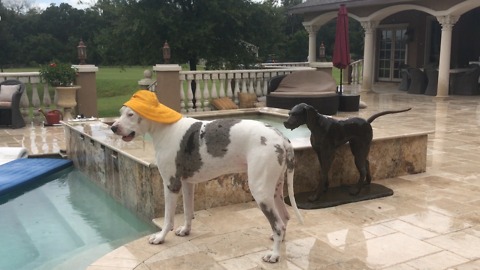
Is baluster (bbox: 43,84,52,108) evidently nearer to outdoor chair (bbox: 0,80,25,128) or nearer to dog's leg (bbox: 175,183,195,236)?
outdoor chair (bbox: 0,80,25,128)

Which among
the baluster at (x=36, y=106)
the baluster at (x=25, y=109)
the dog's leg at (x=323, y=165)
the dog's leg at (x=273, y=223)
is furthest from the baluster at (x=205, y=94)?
the dog's leg at (x=273, y=223)

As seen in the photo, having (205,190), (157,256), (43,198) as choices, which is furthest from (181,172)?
(43,198)

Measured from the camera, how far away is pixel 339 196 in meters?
4.82

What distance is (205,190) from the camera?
448cm

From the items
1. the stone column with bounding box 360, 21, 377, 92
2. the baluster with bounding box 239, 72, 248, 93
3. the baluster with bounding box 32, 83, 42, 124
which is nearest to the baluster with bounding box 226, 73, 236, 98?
the baluster with bounding box 239, 72, 248, 93

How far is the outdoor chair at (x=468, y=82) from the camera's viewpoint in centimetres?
1544

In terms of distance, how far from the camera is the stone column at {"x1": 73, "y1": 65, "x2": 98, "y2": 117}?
1042 cm

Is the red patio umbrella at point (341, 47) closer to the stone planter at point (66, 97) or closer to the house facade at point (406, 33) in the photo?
the stone planter at point (66, 97)

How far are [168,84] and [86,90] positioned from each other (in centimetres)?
174

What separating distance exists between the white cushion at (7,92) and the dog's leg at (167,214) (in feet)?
22.9

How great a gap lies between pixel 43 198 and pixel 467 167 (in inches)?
200

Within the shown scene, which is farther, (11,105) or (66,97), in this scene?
(66,97)

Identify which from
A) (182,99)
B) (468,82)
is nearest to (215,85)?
(182,99)

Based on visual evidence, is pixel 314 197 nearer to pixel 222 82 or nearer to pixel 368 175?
pixel 368 175
